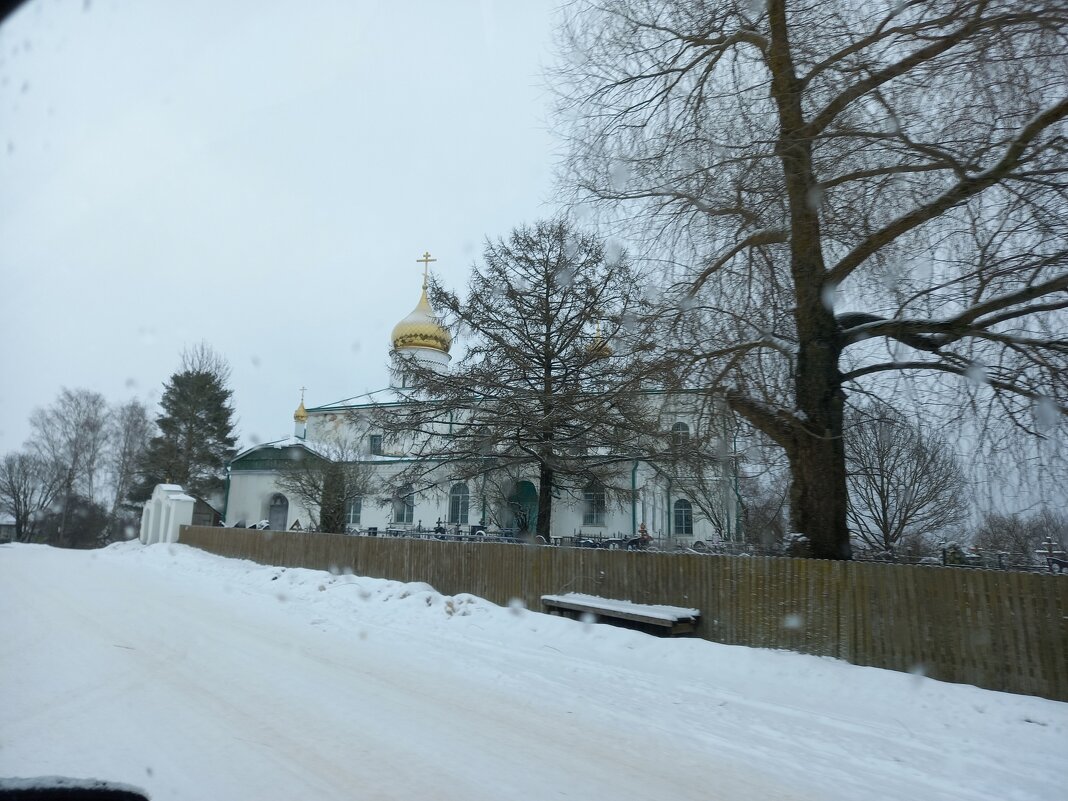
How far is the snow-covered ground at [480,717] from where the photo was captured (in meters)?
4.95

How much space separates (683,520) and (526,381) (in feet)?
54.2

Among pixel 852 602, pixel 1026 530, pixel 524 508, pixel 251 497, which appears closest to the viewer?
pixel 852 602

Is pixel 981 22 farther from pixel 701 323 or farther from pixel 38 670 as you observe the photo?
pixel 38 670

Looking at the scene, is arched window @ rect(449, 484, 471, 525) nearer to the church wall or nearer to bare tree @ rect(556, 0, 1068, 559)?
the church wall

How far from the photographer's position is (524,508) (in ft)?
109

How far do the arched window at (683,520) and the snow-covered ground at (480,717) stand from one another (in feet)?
82.9

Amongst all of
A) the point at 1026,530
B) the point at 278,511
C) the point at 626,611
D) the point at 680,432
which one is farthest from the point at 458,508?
the point at 1026,530

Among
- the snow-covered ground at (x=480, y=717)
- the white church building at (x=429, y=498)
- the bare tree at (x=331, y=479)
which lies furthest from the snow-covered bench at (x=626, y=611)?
the bare tree at (x=331, y=479)

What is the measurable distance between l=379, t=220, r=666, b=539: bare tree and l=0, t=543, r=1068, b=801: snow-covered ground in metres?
11.6

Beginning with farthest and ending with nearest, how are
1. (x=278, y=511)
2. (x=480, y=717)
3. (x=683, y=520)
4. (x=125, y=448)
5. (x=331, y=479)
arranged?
(x=125, y=448) → (x=278, y=511) → (x=683, y=520) → (x=331, y=479) → (x=480, y=717)

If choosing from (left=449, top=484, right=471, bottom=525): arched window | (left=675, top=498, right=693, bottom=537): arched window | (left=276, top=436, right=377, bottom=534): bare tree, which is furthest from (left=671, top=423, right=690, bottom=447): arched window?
(left=449, top=484, right=471, bottom=525): arched window

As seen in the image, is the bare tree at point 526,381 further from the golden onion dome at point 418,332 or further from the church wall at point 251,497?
the church wall at point 251,497

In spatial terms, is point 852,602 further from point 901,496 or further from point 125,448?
point 125,448

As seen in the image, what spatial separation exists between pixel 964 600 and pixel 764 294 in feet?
18.4
